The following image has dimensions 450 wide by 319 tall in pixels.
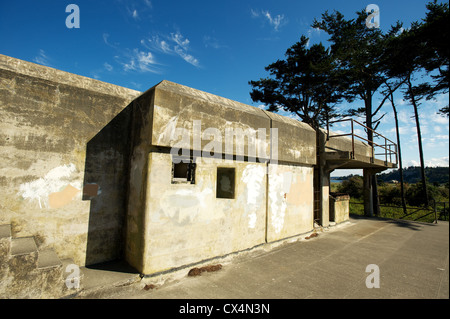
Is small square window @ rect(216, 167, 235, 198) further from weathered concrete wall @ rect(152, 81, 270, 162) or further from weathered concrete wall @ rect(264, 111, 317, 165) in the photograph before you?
weathered concrete wall @ rect(264, 111, 317, 165)

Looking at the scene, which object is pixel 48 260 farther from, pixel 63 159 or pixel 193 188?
pixel 193 188

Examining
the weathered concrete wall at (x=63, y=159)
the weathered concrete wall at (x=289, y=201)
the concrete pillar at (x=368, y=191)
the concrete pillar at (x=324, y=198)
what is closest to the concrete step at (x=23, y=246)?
the weathered concrete wall at (x=63, y=159)

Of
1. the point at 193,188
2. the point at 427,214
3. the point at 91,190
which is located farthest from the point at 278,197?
the point at 427,214

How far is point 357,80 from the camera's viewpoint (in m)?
17.0

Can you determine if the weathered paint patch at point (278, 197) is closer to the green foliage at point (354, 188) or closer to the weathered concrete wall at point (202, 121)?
the weathered concrete wall at point (202, 121)

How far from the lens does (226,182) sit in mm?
5734

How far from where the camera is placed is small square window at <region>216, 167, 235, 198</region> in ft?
18.2

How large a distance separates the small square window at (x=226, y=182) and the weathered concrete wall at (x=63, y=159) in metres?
2.31

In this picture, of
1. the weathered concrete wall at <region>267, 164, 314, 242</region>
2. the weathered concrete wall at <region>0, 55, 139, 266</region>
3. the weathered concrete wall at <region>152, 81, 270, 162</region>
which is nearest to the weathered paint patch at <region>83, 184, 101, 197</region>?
the weathered concrete wall at <region>0, 55, 139, 266</region>

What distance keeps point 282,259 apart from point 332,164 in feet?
16.4

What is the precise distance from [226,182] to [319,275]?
2.87 metres

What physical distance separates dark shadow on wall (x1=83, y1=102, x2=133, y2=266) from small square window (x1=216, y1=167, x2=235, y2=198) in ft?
7.42
